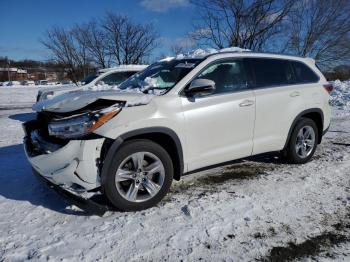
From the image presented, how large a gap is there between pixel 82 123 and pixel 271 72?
2974 millimetres

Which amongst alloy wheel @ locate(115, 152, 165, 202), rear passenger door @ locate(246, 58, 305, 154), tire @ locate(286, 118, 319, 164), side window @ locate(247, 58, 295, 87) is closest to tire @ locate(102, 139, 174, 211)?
alloy wheel @ locate(115, 152, 165, 202)

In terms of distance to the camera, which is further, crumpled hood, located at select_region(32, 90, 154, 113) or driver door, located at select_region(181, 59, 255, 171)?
driver door, located at select_region(181, 59, 255, 171)

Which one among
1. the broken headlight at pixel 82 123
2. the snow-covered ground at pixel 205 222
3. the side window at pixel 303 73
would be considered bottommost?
the snow-covered ground at pixel 205 222

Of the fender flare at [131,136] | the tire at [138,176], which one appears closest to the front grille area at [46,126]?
the fender flare at [131,136]

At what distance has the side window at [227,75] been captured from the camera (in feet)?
14.0

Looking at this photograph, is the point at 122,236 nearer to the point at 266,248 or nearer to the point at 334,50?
the point at 266,248

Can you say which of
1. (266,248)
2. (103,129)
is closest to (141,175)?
(103,129)

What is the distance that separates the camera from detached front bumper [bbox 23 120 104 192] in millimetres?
3322

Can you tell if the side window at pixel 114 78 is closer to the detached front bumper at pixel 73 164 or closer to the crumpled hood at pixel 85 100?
the crumpled hood at pixel 85 100

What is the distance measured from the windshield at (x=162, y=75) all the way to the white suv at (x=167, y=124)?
2cm

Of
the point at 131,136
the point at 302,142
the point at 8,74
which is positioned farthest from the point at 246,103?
the point at 8,74

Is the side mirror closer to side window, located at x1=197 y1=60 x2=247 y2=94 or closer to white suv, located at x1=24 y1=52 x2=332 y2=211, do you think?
white suv, located at x1=24 y1=52 x2=332 y2=211

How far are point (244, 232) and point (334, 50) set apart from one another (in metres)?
24.8

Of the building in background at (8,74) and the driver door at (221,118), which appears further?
the building in background at (8,74)
